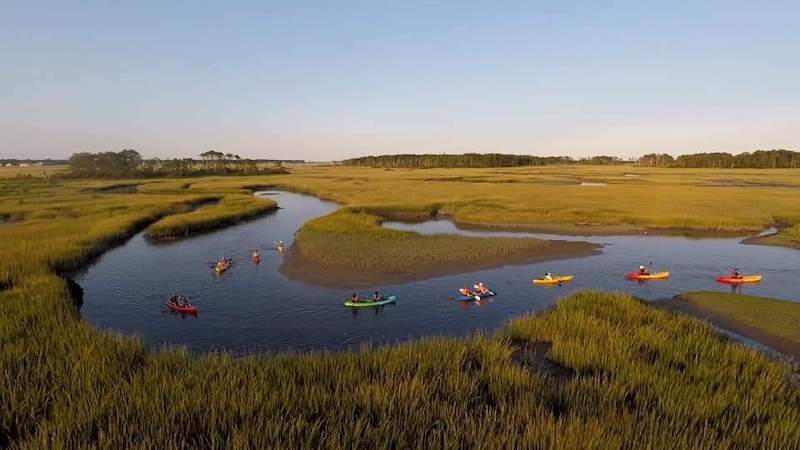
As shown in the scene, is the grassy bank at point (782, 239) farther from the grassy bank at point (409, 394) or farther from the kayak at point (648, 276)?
the grassy bank at point (409, 394)


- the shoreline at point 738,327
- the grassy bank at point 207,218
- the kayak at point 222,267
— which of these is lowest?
the shoreline at point 738,327

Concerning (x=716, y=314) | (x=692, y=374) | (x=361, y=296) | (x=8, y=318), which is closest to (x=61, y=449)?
(x=8, y=318)

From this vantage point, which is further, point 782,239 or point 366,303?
point 782,239

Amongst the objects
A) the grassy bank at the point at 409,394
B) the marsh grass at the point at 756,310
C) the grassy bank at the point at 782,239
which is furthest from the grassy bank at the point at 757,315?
Result: the grassy bank at the point at 782,239

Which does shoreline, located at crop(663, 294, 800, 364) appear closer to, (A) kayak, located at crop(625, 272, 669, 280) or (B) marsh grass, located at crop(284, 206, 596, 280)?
(A) kayak, located at crop(625, 272, 669, 280)

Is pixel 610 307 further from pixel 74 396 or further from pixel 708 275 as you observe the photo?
pixel 74 396

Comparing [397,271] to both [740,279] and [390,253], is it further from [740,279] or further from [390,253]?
[740,279]

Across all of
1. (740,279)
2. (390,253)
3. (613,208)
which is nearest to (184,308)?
(390,253)

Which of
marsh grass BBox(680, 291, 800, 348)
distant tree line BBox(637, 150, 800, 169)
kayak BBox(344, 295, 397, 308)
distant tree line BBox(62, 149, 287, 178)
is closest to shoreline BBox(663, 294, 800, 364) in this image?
marsh grass BBox(680, 291, 800, 348)
